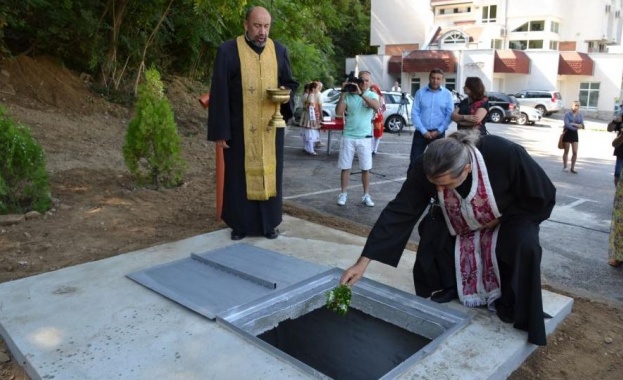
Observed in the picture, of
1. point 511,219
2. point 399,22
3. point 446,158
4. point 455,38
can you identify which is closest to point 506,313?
point 511,219

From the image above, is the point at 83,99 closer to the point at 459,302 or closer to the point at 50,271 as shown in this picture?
the point at 50,271

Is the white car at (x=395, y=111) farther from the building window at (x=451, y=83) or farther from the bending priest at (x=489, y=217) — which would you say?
the building window at (x=451, y=83)

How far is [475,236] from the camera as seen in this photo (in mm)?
3232

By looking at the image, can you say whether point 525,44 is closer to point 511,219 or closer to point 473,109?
point 473,109

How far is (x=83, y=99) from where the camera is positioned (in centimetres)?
1105

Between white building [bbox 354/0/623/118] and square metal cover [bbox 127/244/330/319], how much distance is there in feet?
107

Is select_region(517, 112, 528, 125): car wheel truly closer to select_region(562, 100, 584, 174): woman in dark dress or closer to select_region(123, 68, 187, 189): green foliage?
select_region(562, 100, 584, 174): woman in dark dress

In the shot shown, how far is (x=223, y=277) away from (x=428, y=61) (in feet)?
110

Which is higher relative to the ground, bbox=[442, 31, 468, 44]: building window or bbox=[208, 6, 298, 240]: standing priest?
bbox=[442, 31, 468, 44]: building window

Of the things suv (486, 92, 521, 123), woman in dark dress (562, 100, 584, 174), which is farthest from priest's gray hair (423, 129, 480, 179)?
suv (486, 92, 521, 123)

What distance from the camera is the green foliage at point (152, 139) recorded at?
6.24m

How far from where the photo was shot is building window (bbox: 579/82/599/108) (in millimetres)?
34000

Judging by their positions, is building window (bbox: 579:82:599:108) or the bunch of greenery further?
building window (bbox: 579:82:599:108)

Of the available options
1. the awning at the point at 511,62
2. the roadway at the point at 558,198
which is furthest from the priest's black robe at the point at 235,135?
the awning at the point at 511,62
